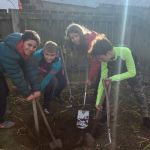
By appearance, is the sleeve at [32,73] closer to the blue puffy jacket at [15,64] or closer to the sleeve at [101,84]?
the blue puffy jacket at [15,64]

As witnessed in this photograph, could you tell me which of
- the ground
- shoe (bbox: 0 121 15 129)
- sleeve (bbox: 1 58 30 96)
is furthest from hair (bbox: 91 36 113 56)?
shoe (bbox: 0 121 15 129)

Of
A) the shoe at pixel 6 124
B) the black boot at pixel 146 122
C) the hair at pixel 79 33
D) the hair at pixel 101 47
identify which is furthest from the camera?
the black boot at pixel 146 122

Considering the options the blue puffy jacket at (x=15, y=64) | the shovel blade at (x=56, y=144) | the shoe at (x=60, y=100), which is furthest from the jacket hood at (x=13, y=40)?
the shoe at (x=60, y=100)

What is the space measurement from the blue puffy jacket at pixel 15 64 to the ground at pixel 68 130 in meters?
0.71

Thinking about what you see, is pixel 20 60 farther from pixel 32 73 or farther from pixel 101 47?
pixel 101 47

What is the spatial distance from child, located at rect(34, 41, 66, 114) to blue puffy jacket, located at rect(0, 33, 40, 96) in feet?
1.39

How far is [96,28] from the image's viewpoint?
7535 mm

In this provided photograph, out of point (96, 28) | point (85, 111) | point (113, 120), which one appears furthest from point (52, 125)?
point (96, 28)

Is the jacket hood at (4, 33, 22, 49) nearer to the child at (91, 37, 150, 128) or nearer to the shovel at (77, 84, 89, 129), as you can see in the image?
the child at (91, 37, 150, 128)

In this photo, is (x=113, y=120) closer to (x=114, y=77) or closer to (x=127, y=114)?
(x=127, y=114)

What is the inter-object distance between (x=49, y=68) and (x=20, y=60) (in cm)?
83

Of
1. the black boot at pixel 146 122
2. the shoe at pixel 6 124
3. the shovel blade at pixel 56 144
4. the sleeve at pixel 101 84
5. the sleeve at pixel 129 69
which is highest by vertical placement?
the sleeve at pixel 129 69

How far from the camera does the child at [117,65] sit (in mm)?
4188

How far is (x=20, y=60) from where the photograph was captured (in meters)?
4.35
